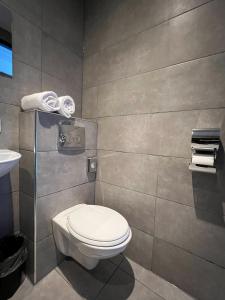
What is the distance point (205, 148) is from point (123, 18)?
130 centimetres

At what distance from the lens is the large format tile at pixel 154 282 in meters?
1.05

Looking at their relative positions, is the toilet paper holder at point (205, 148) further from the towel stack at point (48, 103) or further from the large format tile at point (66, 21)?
the large format tile at point (66, 21)

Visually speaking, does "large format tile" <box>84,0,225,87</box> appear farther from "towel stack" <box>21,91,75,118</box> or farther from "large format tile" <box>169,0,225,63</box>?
"towel stack" <box>21,91,75,118</box>

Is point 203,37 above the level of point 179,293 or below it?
above

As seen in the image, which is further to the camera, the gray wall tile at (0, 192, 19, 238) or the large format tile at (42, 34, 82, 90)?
the large format tile at (42, 34, 82, 90)

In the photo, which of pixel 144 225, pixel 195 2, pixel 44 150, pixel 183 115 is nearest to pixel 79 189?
pixel 44 150

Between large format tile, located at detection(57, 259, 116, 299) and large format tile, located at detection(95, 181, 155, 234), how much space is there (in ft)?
1.39

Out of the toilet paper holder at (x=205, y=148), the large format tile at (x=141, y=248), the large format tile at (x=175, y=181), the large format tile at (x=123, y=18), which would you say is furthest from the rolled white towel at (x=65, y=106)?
the large format tile at (x=141, y=248)

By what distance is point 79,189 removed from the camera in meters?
1.37

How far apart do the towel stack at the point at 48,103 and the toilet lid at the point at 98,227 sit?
0.79 metres

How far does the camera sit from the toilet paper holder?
866mm

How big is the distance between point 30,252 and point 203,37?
6.37 feet

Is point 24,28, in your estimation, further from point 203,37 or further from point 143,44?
point 203,37

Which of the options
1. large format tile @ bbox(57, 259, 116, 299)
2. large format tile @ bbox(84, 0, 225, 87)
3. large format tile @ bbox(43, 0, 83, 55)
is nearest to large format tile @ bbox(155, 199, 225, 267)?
large format tile @ bbox(57, 259, 116, 299)
